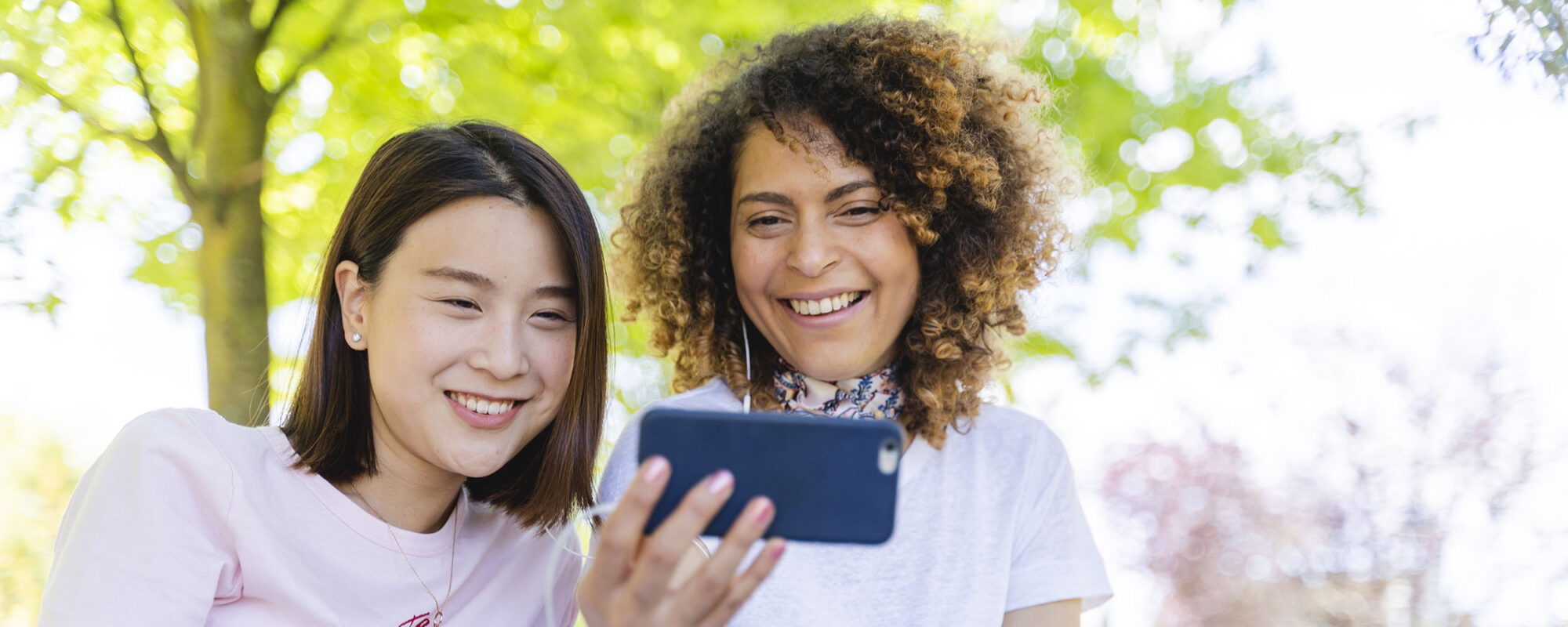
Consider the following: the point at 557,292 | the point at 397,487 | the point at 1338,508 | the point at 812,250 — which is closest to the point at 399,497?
the point at 397,487

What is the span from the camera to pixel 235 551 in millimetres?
1588

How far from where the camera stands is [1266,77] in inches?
170

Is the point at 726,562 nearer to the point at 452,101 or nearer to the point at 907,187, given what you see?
the point at 907,187

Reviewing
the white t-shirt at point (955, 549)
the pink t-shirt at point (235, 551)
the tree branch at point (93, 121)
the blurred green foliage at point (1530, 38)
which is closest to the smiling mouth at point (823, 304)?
the white t-shirt at point (955, 549)

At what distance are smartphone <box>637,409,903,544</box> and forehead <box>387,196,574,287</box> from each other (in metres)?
0.67

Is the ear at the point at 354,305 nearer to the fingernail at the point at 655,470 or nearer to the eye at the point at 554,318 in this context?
→ the eye at the point at 554,318

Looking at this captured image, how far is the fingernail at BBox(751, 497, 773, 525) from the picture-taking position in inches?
41.3

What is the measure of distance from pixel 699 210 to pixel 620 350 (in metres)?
2.81

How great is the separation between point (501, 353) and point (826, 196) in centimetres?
64

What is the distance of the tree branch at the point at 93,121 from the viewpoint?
3.23m

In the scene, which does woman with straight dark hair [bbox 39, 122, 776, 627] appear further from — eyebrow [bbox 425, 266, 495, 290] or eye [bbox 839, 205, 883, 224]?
eye [bbox 839, 205, 883, 224]

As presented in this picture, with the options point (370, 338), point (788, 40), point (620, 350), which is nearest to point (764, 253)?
point (788, 40)

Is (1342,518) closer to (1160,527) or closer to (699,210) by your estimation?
(1160,527)

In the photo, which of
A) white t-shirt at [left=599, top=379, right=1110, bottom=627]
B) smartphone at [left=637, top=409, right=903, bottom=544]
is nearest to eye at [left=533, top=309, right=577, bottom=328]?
white t-shirt at [left=599, top=379, right=1110, bottom=627]
